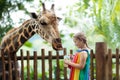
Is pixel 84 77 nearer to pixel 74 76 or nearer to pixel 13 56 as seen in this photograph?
pixel 74 76

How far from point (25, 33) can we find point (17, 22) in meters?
7.51

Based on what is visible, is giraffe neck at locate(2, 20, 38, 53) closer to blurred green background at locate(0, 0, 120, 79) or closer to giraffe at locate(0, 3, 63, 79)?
giraffe at locate(0, 3, 63, 79)

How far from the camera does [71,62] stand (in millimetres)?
5848

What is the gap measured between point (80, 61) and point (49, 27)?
1.14 meters

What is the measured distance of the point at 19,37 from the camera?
23.3ft

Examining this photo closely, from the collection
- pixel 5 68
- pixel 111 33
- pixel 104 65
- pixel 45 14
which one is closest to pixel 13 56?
pixel 5 68

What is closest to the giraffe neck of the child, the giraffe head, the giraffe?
the giraffe

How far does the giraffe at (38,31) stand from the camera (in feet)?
21.7

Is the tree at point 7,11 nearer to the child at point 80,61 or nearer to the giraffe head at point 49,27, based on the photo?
the giraffe head at point 49,27

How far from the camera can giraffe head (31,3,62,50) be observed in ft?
21.5

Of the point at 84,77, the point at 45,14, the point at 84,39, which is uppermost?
the point at 45,14

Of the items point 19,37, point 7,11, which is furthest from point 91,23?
point 19,37

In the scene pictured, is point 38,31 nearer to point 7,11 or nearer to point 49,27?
point 49,27

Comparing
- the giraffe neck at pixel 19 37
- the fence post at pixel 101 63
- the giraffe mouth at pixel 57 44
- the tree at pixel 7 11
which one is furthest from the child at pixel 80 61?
the tree at pixel 7 11
